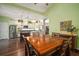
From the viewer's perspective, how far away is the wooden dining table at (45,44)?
229cm

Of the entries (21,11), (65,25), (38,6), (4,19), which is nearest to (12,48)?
(4,19)

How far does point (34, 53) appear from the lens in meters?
2.40

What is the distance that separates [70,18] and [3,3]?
4.20 feet

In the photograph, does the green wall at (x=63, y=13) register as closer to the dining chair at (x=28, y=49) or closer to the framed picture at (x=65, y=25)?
the framed picture at (x=65, y=25)

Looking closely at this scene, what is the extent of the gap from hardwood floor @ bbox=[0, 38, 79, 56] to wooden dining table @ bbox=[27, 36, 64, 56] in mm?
201

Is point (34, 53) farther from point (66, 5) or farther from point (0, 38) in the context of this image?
point (66, 5)

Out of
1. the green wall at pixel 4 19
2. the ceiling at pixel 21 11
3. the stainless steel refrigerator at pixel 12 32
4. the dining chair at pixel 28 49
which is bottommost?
the dining chair at pixel 28 49

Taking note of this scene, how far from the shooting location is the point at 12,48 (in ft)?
7.84

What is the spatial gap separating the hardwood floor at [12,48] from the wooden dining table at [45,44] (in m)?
0.20

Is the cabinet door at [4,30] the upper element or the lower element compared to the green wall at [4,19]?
lower

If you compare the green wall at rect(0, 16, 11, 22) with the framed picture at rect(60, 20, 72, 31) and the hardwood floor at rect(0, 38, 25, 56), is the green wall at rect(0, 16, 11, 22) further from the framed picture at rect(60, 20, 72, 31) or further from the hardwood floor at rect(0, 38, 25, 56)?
the framed picture at rect(60, 20, 72, 31)

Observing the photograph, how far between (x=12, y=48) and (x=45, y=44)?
618mm

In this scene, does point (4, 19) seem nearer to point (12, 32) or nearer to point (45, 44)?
point (12, 32)

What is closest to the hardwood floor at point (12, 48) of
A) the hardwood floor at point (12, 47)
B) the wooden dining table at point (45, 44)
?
the hardwood floor at point (12, 47)
